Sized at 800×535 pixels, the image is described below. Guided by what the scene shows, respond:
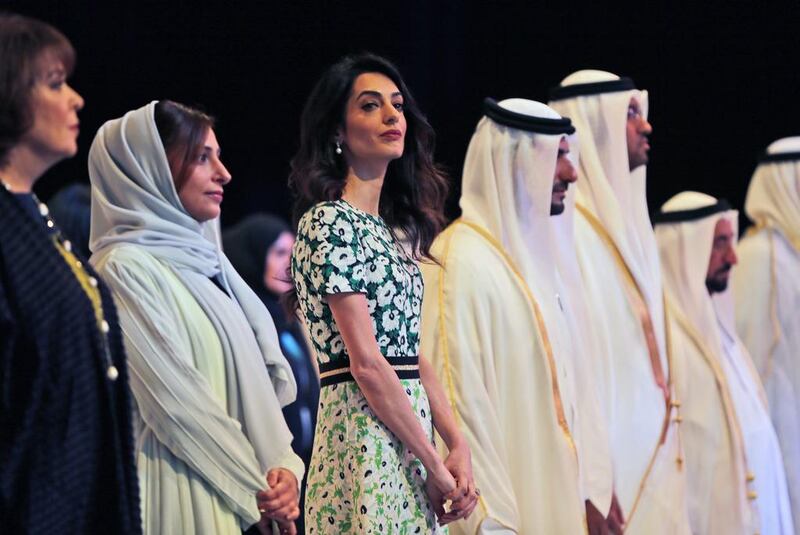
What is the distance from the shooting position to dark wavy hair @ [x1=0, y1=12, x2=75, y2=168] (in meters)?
2.52

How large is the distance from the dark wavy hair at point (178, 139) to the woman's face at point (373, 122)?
1.20ft

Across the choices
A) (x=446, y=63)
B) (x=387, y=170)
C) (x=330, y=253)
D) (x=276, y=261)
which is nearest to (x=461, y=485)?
(x=330, y=253)

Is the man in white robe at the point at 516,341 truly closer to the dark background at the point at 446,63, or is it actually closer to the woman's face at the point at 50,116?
the woman's face at the point at 50,116

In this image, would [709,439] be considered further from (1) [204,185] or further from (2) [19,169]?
(2) [19,169]

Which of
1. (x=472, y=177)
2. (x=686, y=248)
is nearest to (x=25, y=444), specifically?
(x=472, y=177)

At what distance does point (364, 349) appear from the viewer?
3252mm

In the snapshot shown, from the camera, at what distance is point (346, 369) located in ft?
11.0

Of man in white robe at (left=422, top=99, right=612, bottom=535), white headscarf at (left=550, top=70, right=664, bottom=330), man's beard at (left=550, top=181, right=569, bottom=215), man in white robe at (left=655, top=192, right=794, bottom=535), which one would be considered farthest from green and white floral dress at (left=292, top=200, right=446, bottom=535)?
man in white robe at (left=655, top=192, right=794, bottom=535)

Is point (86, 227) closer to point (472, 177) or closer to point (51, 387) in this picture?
point (472, 177)

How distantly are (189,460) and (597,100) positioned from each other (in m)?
2.44

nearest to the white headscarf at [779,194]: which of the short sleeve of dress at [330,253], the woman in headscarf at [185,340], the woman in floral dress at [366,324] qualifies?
the woman in floral dress at [366,324]

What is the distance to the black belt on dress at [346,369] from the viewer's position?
3.36 meters

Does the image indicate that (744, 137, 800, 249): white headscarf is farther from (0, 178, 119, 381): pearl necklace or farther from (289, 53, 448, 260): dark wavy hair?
(0, 178, 119, 381): pearl necklace

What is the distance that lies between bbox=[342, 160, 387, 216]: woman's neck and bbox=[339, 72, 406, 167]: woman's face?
0.08ft
